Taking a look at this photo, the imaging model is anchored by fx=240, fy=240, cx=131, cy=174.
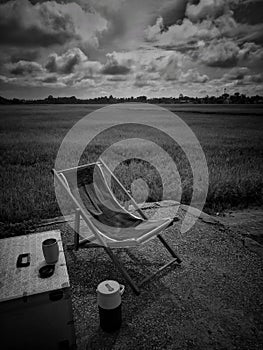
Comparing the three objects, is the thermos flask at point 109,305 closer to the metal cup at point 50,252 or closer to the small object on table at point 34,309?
the small object on table at point 34,309

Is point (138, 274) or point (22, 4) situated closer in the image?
point (138, 274)

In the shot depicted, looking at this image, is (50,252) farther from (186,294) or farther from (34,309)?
(186,294)

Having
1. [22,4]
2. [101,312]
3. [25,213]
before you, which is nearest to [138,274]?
[101,312]

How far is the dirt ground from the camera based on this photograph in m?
2.08

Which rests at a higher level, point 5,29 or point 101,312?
point 5,29

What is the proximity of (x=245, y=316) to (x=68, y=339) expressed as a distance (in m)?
1.64

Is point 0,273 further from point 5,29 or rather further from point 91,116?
point 91,116

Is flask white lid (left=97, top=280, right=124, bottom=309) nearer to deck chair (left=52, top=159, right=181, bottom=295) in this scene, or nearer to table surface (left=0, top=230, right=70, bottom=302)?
table surface (left=0, top=230, right=70, bottom=302)

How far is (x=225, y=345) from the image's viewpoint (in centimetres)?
201

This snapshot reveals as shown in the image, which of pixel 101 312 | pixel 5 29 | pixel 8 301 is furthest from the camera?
pixel 5 29

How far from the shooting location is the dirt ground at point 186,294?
81.8 inches

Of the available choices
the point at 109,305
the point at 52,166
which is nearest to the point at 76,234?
the point at 109,305

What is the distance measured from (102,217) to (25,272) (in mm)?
1449

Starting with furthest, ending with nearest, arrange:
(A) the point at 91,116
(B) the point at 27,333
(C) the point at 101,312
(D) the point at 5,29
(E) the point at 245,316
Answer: (A) the point at 91,116 → (D) the point at 5,29 → (E) the point at 245,316 → (C) the point at 101,312 → (B) the point at 27,333
